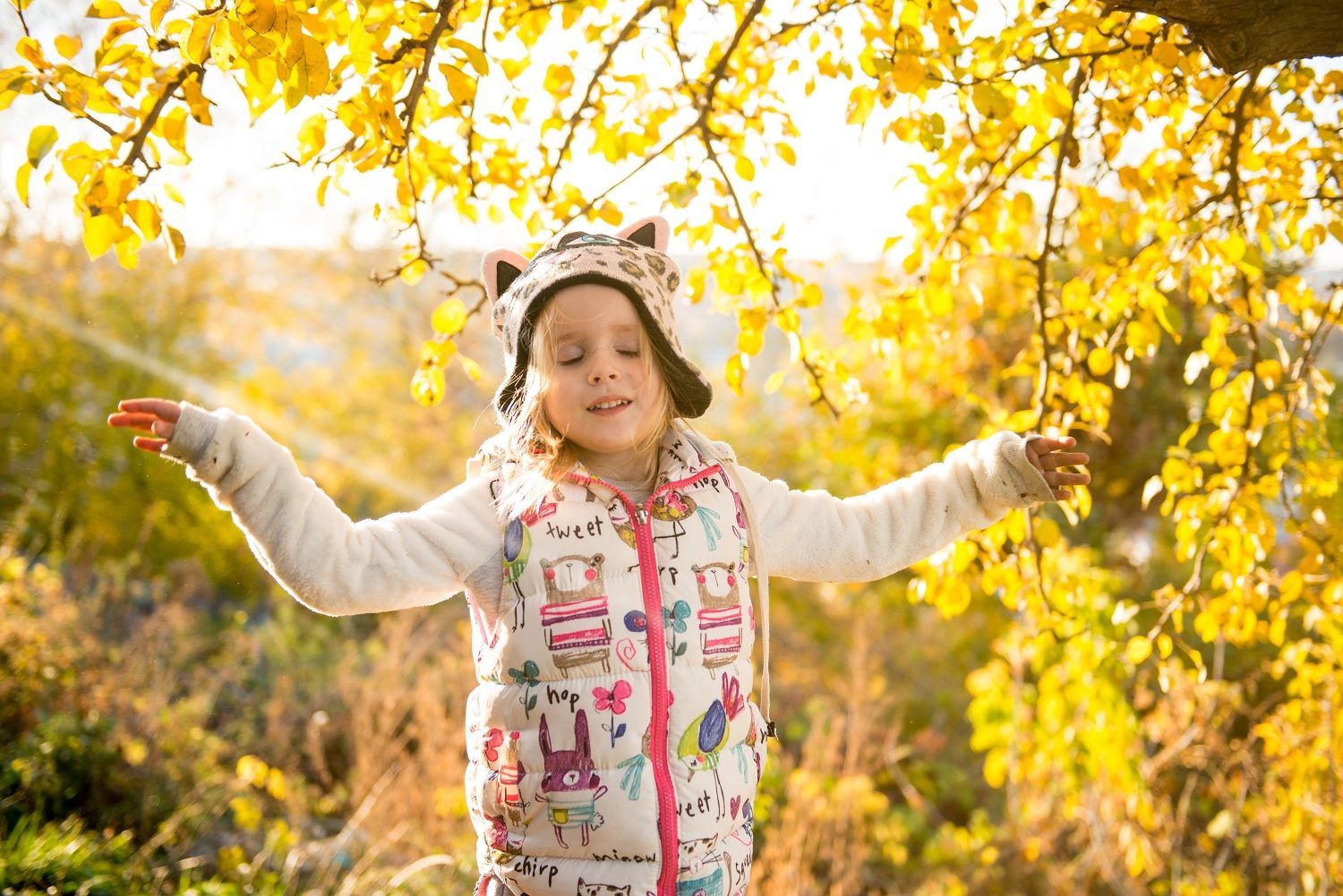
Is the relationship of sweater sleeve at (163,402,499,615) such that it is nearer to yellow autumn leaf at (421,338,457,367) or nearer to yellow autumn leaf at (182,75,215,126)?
yellow autumn leaf at (182,75,215,126)

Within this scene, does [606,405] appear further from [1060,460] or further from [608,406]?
[1060,460]

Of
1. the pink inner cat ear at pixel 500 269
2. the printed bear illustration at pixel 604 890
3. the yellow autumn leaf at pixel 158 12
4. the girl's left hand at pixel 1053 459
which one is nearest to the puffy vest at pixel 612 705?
the printed bear illustration at pixel 604 890

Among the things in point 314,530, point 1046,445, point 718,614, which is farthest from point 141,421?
point 1046,445

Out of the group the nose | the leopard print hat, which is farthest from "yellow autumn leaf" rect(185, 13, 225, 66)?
the nose

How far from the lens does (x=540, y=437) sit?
1.59m

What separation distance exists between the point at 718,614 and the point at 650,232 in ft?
2.28

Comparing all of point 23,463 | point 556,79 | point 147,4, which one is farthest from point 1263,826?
point 23,463

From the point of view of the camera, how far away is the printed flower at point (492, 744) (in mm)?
1459

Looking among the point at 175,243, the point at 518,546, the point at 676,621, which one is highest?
the point at 175,243

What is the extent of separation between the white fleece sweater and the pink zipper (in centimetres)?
21

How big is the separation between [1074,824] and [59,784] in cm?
353

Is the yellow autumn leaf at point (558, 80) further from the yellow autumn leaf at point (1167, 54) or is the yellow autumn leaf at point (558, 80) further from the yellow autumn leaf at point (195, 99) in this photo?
the yellow autumn leaf at point (1167, 54)

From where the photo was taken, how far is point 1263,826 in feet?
10.5

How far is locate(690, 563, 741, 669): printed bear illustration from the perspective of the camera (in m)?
1.50
